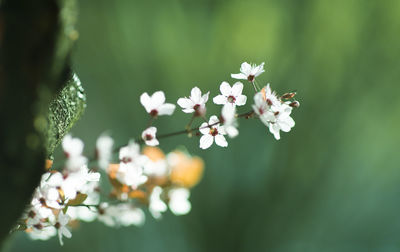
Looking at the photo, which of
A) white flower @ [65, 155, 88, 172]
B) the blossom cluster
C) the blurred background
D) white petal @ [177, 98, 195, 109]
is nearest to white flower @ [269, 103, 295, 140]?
the blossom cluster

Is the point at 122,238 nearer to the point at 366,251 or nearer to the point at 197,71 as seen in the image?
the point at 197,71

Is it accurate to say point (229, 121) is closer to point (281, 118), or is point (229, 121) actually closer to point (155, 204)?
point (281, 118)

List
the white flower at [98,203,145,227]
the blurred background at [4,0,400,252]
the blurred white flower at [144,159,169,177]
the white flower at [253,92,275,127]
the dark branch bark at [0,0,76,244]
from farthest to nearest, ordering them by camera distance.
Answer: the blurred background at [4,0,400,252]
the blurred white flower at [144,159,169,177]
the white flower at [98,203,145,227]
the white flower at [253,92,275,127]
the dark branch bark at [0,0,76,244]

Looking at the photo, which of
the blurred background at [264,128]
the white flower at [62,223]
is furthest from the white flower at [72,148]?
the blurred background at [264,128]

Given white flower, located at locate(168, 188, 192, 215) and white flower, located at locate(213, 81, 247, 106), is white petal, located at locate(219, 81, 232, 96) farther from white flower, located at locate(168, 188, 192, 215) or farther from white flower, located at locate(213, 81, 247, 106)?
white flower, located at locate(168, 188, 192, 215)

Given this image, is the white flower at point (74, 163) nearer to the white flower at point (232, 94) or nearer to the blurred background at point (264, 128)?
the white flower at point (232, 94)

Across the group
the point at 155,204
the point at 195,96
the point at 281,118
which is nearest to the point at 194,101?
the point at 195,96

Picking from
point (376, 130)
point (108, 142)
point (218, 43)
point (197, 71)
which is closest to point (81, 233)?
point (197, 71)
